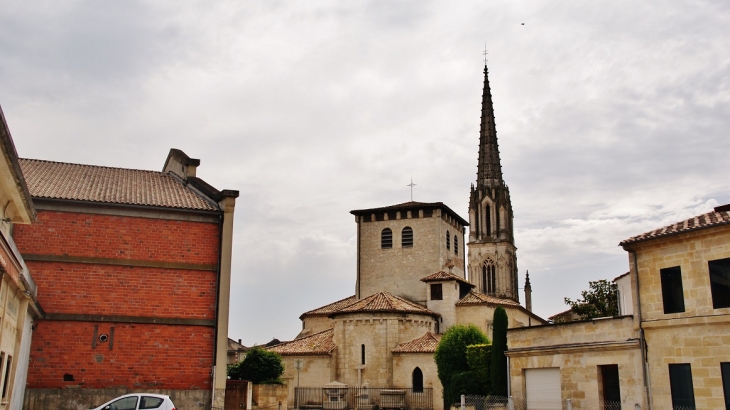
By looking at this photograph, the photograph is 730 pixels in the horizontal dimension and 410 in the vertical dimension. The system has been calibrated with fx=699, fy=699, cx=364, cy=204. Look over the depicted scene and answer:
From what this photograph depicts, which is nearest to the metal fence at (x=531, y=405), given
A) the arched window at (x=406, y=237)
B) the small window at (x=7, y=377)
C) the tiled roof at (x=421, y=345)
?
the tiled roof at (x=421, y=345)

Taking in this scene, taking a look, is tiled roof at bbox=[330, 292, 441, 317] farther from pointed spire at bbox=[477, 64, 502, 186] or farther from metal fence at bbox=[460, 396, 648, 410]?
pointed spire at bbox=[477, 64, 502, 186]

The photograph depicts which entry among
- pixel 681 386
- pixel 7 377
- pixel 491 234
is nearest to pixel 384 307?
pixel 681 386

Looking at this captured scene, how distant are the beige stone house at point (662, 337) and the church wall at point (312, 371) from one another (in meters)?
20.7

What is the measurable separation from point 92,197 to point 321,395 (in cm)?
2174

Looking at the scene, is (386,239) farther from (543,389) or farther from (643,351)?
(643,351)

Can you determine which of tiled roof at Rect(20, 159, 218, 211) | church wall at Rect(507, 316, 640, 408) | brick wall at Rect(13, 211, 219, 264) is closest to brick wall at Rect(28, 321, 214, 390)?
brick wall at Rect(13, 211, 219, 264)

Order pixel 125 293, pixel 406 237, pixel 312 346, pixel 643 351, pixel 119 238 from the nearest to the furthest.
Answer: pixel 643 351, pixel 125 293, pixel 119 238, pixel 312 346, pixel 406 237

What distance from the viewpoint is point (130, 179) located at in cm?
2727

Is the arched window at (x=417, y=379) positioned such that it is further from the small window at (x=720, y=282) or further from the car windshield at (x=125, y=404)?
the car windshield at (x=125, y=404)

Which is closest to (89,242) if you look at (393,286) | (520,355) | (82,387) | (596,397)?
(82,387)

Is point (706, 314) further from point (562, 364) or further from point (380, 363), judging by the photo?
point (380, 363)

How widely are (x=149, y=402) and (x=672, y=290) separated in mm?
14579

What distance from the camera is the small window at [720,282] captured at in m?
18.4

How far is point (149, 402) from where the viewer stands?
58.7 ft
